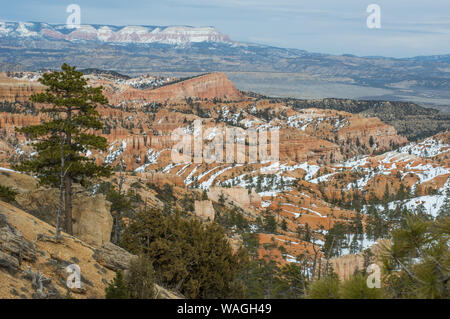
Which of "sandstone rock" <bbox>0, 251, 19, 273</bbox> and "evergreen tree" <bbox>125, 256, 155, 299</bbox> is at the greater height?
"sandstone rock" <bbox>0, 251, 19, 273</bbox>

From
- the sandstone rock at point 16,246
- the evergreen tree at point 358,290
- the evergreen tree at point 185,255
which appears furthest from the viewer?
the evergreen tree at point 185,255

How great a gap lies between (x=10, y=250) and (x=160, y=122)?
17226 centimetres

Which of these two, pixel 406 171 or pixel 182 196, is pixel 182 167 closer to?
pixel 182 196

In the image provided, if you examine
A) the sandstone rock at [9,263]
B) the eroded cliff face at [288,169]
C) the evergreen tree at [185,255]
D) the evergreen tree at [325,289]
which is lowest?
the eroded cliff face at [288,169]

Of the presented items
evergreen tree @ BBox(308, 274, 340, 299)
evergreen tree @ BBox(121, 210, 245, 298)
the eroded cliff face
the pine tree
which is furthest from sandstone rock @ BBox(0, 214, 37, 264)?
the eroded cliff face

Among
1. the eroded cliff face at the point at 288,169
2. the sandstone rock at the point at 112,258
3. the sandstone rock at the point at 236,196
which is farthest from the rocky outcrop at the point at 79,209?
the sandstone rock at the point at 236,196

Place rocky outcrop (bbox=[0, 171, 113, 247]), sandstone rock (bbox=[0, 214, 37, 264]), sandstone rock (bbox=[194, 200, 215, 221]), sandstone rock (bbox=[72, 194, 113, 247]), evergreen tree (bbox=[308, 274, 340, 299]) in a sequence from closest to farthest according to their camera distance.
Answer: evergreen tree (bbox=[308, 274, 340, 299]), sandstone rock (bbox=[0, 214, 37, 264]), sandstone rock (bbox=[72, 194, 113, 247]), rocky outcrop (bbox=[0, 171, 113, 247]), sandstone rock (bbox=[194, 200, 215, 221])

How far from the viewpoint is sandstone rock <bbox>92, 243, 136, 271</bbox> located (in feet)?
49.9

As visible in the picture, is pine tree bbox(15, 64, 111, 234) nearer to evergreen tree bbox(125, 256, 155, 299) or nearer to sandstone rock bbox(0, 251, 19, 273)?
sandstone rock bbox(0, 251, 19, 273)

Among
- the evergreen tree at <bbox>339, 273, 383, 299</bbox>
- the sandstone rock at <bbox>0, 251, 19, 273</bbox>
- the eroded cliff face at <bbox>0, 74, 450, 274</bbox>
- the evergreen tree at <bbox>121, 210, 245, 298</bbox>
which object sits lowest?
the eroded cliff face at <bbox>0, 74, 450, 274</bbox>

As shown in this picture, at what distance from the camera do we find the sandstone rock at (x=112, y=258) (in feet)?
49.9

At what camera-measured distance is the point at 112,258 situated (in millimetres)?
15367

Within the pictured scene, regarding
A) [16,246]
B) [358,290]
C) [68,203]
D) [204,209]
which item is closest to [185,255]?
[68,203]

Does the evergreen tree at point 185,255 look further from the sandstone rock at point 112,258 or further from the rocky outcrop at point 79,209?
the sandstone rock at point 112,258
